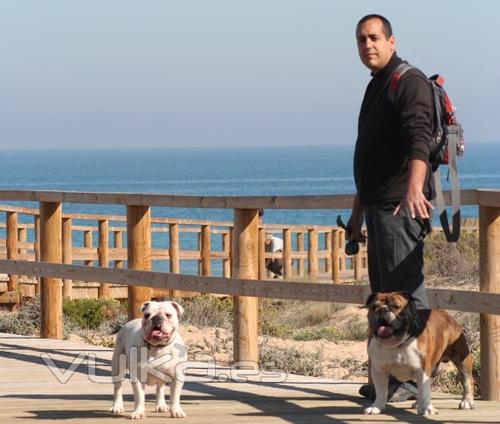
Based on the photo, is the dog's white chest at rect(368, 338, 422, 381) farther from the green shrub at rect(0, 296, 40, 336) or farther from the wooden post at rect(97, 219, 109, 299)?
the wooden post at rect(97, 219, 109, 299)

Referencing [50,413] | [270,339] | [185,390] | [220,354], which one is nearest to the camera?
[50,413]

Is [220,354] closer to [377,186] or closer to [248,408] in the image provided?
[248,408]

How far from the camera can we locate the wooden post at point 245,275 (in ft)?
27.4

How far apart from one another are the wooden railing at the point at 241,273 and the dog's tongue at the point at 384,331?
0.75 metres

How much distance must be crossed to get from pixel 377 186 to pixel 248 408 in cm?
136

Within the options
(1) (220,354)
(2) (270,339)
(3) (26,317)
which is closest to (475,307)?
(1) (220,354)

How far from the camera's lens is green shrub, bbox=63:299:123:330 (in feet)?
46.2

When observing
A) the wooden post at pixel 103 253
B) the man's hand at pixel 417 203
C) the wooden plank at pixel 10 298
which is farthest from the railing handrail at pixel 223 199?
the wooden post at pixel 103 253

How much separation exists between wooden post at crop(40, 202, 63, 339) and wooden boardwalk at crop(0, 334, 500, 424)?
1332mm

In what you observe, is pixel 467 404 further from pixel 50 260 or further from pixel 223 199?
pixel 50 260

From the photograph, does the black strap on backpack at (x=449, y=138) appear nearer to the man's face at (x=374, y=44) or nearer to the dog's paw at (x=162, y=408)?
the man's face at (x=374, y=44)

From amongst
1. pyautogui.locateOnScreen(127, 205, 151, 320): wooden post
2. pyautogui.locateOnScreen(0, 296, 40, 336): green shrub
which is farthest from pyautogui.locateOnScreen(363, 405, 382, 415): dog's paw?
pyautogui.locateOnScreen(0, 296, 40, 336): green shrub

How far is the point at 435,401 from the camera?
22.4 feet

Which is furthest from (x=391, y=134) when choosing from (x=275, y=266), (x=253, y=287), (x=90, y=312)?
(x=275, y=266)
